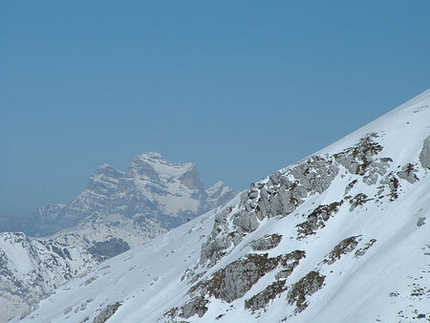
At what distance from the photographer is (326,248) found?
72.8 metres

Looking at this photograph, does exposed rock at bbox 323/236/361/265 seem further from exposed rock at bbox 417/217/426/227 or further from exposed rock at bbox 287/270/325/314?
exposed rock at bbox 417/217/426/227

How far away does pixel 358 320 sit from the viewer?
174ft

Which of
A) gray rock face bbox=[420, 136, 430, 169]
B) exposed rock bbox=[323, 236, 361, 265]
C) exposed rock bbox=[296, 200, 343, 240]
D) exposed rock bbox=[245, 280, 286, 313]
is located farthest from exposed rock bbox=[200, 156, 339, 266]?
exposed rock bbox=[245, 280, 286, 313]

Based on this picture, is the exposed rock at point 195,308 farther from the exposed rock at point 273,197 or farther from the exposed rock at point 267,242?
the exposed rock at point 273,197

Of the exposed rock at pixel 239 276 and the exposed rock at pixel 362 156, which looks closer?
the exposed rock at pixel 239 276

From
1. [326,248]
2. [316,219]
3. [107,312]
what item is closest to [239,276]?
[326,248]

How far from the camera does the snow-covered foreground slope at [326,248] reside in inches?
2303

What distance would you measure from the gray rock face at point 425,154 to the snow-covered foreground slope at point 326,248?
16cm

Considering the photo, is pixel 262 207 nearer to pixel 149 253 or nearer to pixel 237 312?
pixel 237 312

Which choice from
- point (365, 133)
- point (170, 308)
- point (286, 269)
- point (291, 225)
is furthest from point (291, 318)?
point (365, 133)

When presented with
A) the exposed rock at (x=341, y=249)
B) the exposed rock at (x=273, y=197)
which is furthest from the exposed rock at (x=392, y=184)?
the exposed rock at (x=273, y=197)

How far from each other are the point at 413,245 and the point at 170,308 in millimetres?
34634

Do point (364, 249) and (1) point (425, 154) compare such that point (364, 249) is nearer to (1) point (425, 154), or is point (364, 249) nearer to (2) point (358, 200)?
(2) point (358, 200)

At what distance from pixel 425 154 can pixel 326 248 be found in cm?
1506
